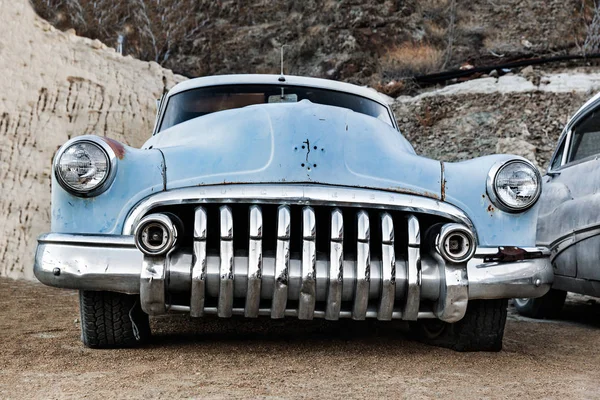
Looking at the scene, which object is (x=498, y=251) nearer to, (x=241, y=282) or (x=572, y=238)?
(x=241, y=282)

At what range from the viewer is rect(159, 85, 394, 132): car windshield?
14.6 feet

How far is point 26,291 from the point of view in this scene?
6199 mm

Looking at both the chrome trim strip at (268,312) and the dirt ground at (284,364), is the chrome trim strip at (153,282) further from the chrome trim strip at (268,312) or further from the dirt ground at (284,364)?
the dirt ground at (284,364)

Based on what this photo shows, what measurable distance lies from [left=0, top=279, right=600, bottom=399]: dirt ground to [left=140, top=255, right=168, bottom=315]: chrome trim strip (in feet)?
0.85

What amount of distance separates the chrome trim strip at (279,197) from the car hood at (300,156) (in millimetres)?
59

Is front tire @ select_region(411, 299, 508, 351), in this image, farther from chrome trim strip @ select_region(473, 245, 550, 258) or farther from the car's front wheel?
the car's front wheel

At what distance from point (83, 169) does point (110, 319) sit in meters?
0.68

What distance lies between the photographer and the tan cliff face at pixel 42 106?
784 centimetres

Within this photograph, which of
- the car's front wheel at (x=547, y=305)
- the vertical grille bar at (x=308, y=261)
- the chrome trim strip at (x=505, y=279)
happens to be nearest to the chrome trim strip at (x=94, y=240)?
the vertical grille bar at (x=308, y=261)

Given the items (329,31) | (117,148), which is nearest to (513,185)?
(117,148)

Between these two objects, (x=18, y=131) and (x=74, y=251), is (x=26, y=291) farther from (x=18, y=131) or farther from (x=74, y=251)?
(x=74, y=251)

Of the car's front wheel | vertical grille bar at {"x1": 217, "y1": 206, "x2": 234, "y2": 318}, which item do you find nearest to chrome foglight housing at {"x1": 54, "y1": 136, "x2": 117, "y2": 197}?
vertical grille bar at {"x1": 217, "y1": 206, "x2": 234, "y2": 318}

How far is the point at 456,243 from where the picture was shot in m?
2.91

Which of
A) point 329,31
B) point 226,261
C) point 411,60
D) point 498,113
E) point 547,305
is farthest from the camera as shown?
point 329,31
